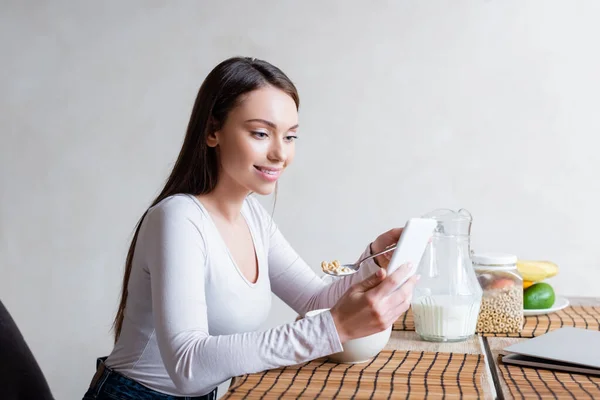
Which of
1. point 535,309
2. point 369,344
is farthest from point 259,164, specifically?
point 535,309

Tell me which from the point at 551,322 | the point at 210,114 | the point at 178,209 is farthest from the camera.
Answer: the point at 551,322

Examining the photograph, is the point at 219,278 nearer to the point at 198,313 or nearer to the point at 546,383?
the point at 198,313

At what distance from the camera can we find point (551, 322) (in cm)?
157

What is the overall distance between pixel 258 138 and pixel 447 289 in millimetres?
464

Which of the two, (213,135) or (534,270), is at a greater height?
(213,135)

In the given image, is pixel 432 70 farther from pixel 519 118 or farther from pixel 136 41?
pixel 136 41

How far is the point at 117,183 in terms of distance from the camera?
3.12 meters

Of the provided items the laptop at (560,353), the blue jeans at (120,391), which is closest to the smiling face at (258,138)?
the blue jeans at (120,391)

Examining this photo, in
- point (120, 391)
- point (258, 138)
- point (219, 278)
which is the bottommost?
point (120, 391)

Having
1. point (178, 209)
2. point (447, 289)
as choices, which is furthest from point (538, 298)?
point (178, 209)

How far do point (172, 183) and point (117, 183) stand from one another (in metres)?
1.71

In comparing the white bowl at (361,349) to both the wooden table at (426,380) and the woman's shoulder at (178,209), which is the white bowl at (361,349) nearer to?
the wooden table at (426,380)

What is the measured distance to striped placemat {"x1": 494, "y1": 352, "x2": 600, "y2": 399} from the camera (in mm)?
1037

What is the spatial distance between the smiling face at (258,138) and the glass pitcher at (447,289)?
0.31 m
